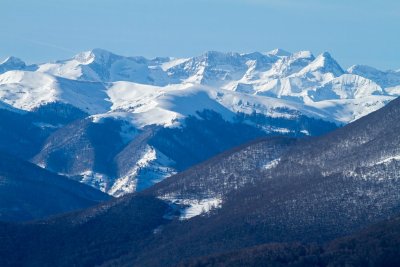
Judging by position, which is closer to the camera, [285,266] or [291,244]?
[285,266]

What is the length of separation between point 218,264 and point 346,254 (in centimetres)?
2027

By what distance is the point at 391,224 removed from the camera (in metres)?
198

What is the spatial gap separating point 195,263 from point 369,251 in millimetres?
28797

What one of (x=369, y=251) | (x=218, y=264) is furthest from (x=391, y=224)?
(x=218, y=264)

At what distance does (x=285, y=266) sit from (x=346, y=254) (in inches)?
365

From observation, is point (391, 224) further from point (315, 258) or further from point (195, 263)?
point (195, 263)

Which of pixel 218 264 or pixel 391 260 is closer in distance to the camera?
pixel 391 260

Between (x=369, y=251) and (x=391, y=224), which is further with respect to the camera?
(x=391, y=224)

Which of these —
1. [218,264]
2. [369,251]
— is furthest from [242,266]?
[369,251]

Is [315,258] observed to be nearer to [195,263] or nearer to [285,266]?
[285,266]

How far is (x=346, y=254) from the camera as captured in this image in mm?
184125

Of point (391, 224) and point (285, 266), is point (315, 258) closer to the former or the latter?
point (285, 266)

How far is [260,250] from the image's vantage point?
195000mm

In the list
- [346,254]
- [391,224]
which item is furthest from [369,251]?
[391,224]
